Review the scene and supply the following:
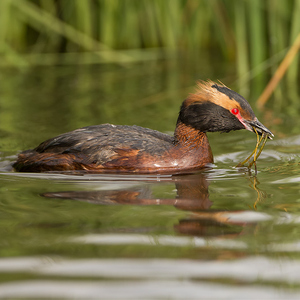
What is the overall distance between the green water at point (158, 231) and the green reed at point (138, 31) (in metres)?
3.51

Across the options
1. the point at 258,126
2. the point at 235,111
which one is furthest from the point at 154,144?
the point at 258,126

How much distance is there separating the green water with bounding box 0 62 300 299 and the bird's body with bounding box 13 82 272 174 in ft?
1.07

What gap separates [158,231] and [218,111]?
99.1 inches

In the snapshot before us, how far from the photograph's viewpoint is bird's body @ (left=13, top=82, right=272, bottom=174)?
20.3ft

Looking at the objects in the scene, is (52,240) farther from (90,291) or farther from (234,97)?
(234,97)

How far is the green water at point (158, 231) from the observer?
3273mm

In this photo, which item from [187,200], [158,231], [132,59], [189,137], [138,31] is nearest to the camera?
[158,231]

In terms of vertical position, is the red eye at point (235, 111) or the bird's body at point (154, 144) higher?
the red eye at point (235, 111)

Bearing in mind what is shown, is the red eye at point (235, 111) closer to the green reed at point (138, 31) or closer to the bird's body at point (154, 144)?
the bird's body at point (154, 144)

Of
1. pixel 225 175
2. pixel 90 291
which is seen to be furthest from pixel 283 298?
pixel 225 175

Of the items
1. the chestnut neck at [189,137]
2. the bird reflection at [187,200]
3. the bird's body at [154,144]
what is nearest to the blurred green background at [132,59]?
the bird's body at [154,144]

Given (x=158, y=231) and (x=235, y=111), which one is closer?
(x=158, y=231)

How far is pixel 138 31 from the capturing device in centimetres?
1307

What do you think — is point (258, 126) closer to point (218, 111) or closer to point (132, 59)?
point (218, 111)
